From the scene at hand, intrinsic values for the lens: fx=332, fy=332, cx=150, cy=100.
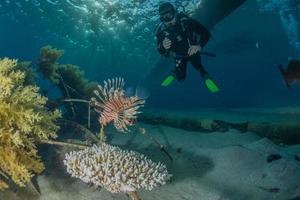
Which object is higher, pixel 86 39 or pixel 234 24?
pixel 86 39

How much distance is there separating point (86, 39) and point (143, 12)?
32.5ft

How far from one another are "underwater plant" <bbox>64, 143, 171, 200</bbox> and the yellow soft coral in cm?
66

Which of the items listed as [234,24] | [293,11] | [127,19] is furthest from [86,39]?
[293,11]

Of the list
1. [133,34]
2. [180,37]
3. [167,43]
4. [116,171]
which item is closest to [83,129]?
[116,171]

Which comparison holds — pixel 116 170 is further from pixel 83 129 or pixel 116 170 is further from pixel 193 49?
pixel 193 49

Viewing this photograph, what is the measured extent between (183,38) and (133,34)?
22.8 metres

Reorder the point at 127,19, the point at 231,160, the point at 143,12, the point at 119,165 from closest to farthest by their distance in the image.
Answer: the point at 119,165
the point at 231,160
the point at 143,12
the point at 127,19

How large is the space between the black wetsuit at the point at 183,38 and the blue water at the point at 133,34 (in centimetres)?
1310

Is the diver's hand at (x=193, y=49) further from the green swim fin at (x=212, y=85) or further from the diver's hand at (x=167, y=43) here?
the green swim fin at (x=212, y=85)

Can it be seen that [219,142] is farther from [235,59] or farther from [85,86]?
[235,59]

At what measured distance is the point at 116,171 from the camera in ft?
15.3

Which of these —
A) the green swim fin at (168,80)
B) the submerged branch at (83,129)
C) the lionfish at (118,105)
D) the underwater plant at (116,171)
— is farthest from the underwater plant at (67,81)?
the underwater plant at (116,171)

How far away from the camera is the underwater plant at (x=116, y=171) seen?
462 cm

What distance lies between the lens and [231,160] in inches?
244
